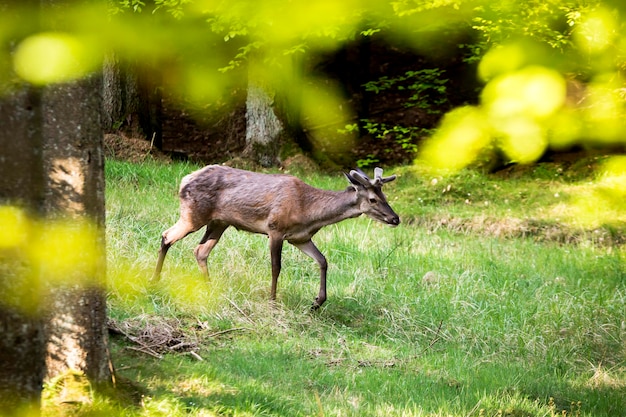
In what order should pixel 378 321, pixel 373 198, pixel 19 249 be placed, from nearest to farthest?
pixel 19 249 < pixel 378 321 < pixel 373 198

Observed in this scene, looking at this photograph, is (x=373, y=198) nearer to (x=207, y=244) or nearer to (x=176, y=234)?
(x=207, y=244)

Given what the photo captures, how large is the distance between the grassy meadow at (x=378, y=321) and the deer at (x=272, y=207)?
443 millimetres

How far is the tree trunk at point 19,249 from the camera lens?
10.1 ft

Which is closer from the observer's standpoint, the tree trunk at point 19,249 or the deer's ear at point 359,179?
the tree trunk at point 19,249

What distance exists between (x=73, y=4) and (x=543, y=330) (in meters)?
5.89

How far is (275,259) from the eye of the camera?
902 cm

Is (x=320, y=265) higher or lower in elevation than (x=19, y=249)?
lower

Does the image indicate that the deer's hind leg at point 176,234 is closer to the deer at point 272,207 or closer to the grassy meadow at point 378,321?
the deer at point 272,207

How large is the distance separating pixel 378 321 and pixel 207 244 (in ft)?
6.64

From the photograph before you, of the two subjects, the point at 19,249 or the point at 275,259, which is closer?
the point at 19,249

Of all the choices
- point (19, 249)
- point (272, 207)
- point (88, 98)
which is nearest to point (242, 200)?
point (272, 207)

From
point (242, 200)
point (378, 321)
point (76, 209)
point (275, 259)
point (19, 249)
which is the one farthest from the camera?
point (242, 200)

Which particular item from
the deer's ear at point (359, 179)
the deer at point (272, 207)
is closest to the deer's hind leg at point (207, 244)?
the deer at point (272, 207)

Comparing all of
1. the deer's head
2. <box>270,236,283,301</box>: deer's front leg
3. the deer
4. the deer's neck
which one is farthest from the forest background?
<box>270,236,283,301</box>: deer's front leg
